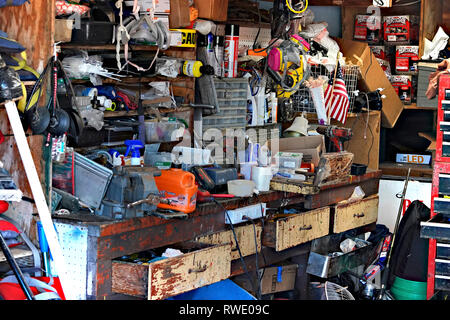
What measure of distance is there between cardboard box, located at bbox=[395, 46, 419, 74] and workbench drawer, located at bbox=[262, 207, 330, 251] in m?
2.30

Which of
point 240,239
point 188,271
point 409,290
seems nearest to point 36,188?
point 188,271

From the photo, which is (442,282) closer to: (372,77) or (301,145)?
(301,145)

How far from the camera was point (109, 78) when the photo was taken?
161 inches

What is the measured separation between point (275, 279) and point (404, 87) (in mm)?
2689

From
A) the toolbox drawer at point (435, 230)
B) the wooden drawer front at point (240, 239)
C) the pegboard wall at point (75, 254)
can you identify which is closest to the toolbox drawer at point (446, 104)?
the toolbox drawer at point (435, 230)

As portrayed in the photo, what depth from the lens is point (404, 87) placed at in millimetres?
6699

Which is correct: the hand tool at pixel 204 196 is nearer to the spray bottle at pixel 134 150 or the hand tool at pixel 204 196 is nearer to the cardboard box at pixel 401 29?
the spray bottle at pixel 134 150

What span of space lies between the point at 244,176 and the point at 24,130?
148 centimetres

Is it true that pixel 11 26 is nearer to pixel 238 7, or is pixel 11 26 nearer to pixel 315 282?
pixel 238 7

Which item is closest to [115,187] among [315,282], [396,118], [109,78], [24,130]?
[24,130]

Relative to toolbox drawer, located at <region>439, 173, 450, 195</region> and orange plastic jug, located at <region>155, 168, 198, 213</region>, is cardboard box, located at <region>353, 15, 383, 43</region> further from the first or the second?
orange plastic jug, located at <region>155, 168, 198, 213</region>

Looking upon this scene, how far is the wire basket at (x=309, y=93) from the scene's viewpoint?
18.5 ft
